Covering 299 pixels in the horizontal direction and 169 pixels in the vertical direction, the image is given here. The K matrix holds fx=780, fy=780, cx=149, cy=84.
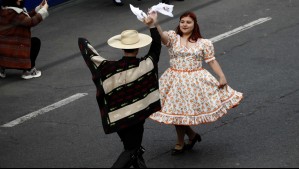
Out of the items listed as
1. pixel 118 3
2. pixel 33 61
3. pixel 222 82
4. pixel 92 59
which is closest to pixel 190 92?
pixel 222 82

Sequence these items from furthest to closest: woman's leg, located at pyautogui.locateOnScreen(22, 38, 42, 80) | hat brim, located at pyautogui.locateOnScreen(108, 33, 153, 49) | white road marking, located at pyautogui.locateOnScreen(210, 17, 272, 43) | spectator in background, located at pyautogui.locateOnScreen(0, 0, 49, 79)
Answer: white road marking, located at pyautogui.locateOnScreen(210, 17, 272, 43) < woman's leg, located at pyautogui.locateOnScreen(22, 38, 42, 80) < spectator in background, located at pyautogui.locateOnScreen(0, 0, 49, 79) < hat brim, located at pyautogui.locateOnScreen(108, 33, 153, 49)

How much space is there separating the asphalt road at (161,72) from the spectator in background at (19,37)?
0.27 meters

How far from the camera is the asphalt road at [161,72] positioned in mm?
9203

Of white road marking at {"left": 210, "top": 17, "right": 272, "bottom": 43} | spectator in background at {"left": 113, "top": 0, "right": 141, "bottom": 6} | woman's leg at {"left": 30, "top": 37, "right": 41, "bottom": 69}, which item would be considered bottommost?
spectator in background at {"left": 113, "top": 0, "right": 141, "bottom": 6}

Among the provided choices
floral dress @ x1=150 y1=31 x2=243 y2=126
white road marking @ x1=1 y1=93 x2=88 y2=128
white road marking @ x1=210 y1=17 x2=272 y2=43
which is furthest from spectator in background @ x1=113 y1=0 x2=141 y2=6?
floral dress @ x1=150 y1=31 x2=243 y2=126

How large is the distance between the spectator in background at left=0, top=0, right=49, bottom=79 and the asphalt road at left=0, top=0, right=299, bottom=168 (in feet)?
0.90

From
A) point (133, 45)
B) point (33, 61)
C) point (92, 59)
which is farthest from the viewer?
point (33, 61)

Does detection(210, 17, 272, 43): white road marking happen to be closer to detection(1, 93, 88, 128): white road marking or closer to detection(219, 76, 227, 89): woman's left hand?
detection(1, 93, 88, 128): white road marking

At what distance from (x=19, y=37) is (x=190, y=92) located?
4.96 m

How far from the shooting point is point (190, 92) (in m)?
8.75

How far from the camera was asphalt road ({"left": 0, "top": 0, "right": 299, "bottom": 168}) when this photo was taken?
9203mm

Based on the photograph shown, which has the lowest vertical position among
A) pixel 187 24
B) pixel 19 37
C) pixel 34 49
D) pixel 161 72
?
pixel 161 72

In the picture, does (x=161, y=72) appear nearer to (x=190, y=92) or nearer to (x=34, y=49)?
(x=34, y=49)

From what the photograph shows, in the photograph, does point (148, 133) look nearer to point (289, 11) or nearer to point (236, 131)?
point (236, 131)
